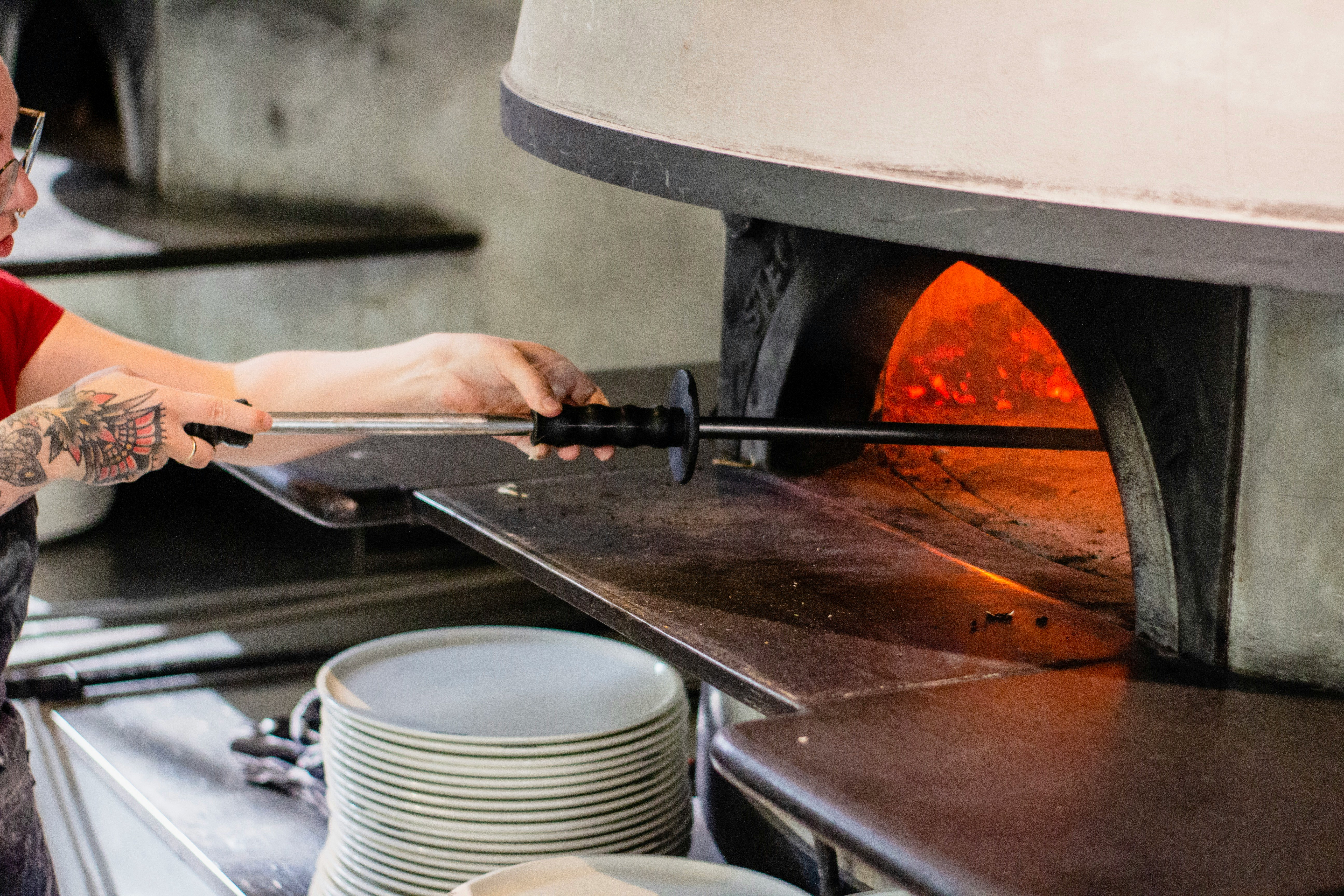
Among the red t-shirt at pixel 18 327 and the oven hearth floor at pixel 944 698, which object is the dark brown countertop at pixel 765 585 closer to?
the oven hearth floor at pixel 944 698

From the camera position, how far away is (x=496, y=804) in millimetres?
1300

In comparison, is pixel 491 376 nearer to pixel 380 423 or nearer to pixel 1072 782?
pixel 380 423

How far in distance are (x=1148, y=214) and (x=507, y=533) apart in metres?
0.73

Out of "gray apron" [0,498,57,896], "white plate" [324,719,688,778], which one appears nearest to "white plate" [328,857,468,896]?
"white plate" [324,719,688,778]

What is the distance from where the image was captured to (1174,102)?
2.30 feet

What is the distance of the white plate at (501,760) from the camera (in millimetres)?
1288

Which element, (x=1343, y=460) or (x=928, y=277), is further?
(x=928, y=277)

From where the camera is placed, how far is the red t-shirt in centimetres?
139

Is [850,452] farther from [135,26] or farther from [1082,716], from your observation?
[135,26]

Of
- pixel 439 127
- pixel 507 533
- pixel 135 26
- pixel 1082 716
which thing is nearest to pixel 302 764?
pixel 507 533

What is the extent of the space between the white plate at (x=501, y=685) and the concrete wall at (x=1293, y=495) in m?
0.61

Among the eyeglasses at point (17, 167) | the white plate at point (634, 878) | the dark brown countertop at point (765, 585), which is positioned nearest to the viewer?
the dark brown countertop at point (765, 585)

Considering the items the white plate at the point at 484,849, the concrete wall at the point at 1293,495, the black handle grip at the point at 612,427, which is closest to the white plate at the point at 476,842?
the white plate at the point at 484,849

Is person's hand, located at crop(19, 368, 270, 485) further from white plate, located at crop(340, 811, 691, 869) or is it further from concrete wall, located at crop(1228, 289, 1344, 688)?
concrete wall, located at crop(1228, 289, 1344, 688)
